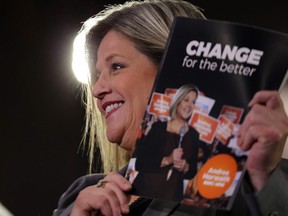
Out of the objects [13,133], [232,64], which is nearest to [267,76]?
[232,64]

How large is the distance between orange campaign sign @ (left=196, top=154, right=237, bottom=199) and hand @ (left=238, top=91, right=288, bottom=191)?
0.05 metres

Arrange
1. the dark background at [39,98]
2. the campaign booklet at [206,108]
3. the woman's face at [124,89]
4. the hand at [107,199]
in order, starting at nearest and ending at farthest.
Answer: the campaign booklet at [206,108] < the hand at [107,199] < the woman's face at [124,89] < the dark background at [39,98]

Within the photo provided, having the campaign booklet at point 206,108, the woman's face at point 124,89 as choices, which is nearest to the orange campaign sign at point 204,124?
the campaign booklet at point 206,108

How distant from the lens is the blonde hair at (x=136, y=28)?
5.00ft

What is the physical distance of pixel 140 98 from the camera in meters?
1.50

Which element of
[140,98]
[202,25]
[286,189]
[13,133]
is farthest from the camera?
[13,133]

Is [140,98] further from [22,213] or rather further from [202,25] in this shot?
[22,213]

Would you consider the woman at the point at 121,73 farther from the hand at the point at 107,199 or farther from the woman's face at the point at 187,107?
the woman's face at the point at 187,107

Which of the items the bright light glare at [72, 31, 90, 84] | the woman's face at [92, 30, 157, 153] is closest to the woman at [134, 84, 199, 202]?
the woman's face at [92, 30, 157, 153]

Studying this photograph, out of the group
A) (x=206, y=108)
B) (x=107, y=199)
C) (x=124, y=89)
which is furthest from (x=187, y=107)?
(x=124, y=89)

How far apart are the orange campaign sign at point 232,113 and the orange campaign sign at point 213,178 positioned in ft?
0.20

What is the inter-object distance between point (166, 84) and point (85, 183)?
0.62 m

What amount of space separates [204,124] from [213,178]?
88 millimetres

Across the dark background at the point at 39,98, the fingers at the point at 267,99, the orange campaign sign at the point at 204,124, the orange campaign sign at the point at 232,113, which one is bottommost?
the dark background at the point at 39,98
